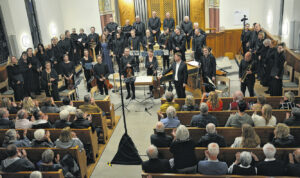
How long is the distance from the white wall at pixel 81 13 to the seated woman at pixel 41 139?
33.9 feet

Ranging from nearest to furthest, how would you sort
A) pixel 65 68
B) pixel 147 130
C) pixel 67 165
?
1. pixel 67 165
2. pixel 147 130
3. pixel 65 68

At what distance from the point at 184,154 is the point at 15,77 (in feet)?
22.4

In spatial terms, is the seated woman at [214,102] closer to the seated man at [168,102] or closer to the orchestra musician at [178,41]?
the seated man at [168,102]

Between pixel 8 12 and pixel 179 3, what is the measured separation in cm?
731

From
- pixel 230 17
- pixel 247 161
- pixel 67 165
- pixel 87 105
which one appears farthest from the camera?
pixel 230 17

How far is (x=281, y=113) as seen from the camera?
18.9ft

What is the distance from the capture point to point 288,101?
5.92 meters

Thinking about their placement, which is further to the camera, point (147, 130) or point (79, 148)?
point (147, 130)

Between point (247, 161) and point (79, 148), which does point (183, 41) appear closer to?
point (79, 148)

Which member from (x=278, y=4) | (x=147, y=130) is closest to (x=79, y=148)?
(x=147, y=130)

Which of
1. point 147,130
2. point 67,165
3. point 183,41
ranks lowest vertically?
point 147,130

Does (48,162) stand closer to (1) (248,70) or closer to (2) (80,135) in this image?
(2) (80,135)

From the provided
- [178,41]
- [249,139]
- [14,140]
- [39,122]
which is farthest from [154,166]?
[178,41]

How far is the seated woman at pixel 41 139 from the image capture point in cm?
513
